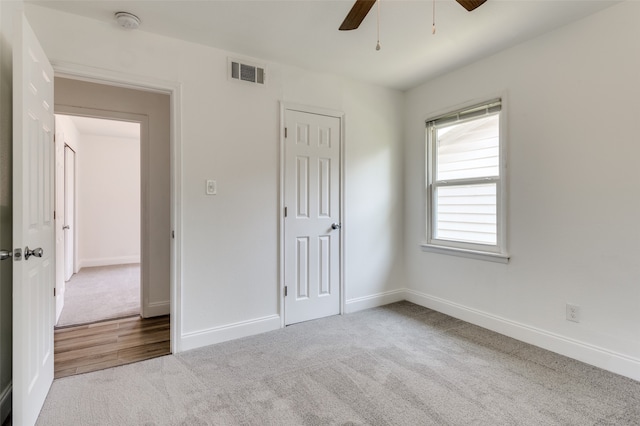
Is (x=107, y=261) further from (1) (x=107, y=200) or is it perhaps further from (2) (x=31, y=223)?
(2) (x=31, y=223)

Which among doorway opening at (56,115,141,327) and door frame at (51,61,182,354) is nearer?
door frame at (51,61,182,354)

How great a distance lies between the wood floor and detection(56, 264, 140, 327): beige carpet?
0.89 feet

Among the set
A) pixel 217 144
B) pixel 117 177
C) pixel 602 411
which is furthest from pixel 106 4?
pixel 117 177

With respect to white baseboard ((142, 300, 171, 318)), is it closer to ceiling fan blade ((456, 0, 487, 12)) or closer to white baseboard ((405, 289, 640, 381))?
white baseboard ((405, 289, 640, 381))

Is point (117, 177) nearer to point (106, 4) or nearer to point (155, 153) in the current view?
point (155, 153)

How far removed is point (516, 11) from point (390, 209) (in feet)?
6.95

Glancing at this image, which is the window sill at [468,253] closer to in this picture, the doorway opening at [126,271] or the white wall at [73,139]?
the doorway opening at [126,271]

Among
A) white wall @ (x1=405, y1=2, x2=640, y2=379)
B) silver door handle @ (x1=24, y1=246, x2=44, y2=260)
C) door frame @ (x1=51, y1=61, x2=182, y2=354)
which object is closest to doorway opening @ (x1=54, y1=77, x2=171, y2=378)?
door frame @ (x1=51, y1=61, x2=182, y2=354)

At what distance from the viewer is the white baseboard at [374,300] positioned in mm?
3475

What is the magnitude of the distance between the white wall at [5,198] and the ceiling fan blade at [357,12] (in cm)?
187

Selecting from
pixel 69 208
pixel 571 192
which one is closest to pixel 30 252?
pixel 571 192

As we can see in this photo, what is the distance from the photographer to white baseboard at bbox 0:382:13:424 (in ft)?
5.68

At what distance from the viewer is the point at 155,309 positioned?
3.46 metres

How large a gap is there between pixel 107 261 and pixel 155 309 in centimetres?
376
